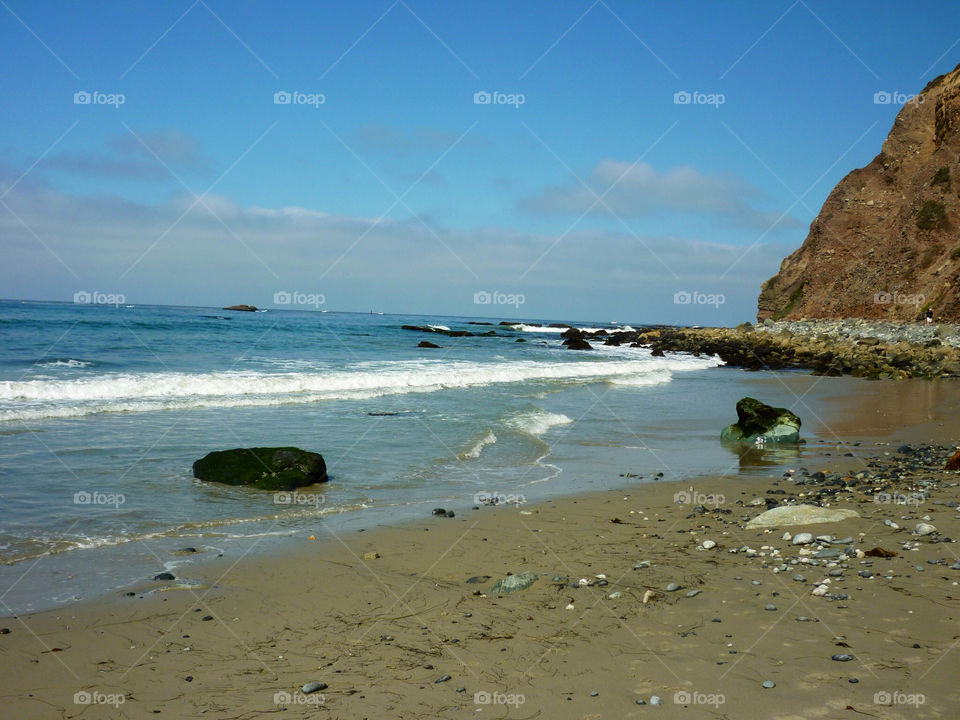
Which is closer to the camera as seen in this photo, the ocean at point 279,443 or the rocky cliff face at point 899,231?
the ocean at point 279,443

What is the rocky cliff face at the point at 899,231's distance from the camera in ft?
144

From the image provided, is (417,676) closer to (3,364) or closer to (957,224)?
(3,364)

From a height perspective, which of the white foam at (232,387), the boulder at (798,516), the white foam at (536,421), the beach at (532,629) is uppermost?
the white foam at (232,387)

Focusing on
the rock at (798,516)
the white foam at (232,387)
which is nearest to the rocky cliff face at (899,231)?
the white foam at (232,387)

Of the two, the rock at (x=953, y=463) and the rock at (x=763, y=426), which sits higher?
the rock at (x=763, y=426)

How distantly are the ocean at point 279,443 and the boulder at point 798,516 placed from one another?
2581 mm

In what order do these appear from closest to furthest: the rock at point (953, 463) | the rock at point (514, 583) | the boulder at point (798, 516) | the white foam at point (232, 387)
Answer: the rock at point (514, 583) < the boulder at point (798, 516) < the rock at point (953, 463) < the white foam at point (232, 387)

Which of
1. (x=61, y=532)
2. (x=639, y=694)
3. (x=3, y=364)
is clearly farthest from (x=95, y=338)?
(x=639, y=694)

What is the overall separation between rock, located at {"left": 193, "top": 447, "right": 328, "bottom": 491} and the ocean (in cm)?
19

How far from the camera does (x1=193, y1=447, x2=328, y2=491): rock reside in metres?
9.08

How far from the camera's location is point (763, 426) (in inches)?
524

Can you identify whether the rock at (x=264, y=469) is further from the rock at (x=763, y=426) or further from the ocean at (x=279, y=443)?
the rock at (x=763, y=426)

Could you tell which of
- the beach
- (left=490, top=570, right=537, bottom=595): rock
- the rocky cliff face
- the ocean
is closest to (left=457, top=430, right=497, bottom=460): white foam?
the ocean

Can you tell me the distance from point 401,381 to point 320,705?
2046 cm
